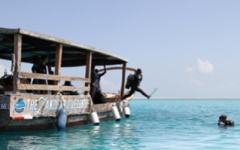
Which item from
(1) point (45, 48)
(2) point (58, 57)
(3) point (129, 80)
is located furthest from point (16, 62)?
(3) point (129, 80)

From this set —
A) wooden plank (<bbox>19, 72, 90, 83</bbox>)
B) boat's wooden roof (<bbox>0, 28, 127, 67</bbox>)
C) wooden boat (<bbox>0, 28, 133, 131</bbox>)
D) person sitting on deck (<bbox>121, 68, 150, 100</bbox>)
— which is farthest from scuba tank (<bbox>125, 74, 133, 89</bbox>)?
wooden plank (<bbox>19, 72, 90, 83</bbox>)

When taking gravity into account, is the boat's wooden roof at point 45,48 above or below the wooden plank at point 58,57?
above

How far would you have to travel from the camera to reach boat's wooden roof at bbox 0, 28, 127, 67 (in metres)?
11.5

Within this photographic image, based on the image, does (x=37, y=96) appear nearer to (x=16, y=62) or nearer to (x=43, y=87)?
(x=43, y=87)

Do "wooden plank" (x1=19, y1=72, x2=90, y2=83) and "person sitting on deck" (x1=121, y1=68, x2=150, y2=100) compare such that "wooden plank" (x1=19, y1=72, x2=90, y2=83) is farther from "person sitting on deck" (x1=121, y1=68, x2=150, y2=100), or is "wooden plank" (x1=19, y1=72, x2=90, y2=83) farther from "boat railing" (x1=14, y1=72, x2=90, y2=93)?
"person sitting on deck" (x1=121, y1=68, x2=150, y2=100)

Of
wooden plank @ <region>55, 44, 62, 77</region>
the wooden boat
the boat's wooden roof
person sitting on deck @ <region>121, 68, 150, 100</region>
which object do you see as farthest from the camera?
person sitting on deck @ <region>121, 68, 150, 100</region>

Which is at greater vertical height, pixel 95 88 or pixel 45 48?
pixel 45 48

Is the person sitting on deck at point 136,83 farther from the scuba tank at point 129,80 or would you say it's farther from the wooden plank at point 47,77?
the wooden plank at point 47,77

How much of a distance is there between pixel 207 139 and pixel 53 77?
5.94 m

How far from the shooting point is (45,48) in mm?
15047

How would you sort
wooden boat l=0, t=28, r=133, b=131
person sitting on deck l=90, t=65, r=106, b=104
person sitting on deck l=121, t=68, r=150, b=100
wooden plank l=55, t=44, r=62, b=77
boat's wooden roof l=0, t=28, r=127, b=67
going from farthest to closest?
person sitting on deck l=121, t=68, r=150, b=100, person sitting on deck l=90, t=65, r=106, b=104, wooden plank l=55, t=44, r=62, b=77, boat's wooden roof l=0, t=28, r=127, b=67, wooden boat l=0, t=28, r=133, b=131

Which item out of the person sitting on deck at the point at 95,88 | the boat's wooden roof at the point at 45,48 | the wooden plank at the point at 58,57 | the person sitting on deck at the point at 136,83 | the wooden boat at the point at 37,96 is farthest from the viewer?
the person sitting on deck at the point at 136,83

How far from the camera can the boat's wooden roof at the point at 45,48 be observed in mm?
11548

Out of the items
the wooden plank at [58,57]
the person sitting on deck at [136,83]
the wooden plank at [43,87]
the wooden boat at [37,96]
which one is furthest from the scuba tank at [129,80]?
the wooden plank at [58,57]
